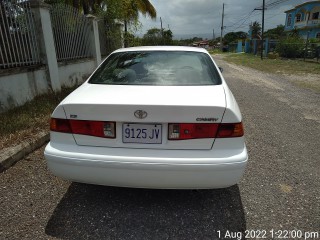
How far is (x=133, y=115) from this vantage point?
81.1 inches

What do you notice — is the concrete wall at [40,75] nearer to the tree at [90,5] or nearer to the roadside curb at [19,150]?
the roadside curb at [19,150]

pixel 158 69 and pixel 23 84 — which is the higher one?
pixel 158 69

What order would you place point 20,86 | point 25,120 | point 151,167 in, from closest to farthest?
point 151,167 → point 25,120 → point 20,86

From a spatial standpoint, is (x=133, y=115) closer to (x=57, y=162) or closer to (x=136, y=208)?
(x=57, y=162)

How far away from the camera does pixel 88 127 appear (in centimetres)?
217

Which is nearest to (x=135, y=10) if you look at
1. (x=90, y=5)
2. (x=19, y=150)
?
(x=90, y=5)

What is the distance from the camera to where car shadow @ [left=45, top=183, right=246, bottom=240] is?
218cm

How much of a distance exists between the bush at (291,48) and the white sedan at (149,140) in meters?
25.0

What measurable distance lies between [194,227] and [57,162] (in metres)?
1.31

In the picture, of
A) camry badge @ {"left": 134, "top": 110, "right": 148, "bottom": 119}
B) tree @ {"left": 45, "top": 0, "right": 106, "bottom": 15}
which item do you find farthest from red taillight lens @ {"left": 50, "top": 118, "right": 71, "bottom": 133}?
tree @ {"left": 45, "top": 0, "right": 106, "bottom": 15}

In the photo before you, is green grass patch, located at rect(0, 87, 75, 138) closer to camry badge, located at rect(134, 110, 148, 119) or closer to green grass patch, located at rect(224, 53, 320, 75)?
camry badge, located at rect(134, 110, 148, 119)

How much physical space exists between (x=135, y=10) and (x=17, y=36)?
12.4m

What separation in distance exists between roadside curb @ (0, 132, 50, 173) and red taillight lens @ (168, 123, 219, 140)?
7.40ft

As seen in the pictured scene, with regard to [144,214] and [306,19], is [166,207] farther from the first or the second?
[306,19]
